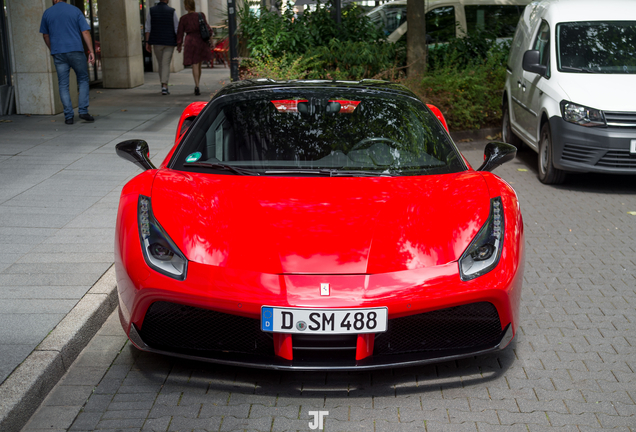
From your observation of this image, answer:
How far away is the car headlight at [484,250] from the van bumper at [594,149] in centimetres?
454

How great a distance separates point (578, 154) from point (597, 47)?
164cm

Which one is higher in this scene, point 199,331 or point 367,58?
point 367,58

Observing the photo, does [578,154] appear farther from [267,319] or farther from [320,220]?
[267,319]

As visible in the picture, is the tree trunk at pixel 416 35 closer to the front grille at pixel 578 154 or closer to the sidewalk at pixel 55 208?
the sidewalk at pixel 55 208

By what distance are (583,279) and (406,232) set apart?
2156 mm

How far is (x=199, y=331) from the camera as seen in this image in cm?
333

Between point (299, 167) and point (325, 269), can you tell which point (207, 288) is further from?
point (299, 167)

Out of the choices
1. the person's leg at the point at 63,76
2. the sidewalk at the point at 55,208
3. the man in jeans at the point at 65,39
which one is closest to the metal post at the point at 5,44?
the sidewalk at the point at 55,208

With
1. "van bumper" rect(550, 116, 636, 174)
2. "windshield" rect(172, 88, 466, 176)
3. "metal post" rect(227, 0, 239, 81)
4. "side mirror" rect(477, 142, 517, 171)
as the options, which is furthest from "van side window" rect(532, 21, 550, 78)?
"windshield" rect(172, 88, 466, 176)

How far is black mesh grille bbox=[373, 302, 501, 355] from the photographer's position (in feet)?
10.7

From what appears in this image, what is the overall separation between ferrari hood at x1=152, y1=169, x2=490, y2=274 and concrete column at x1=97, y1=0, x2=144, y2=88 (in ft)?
46.0

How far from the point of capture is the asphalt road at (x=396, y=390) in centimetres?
314

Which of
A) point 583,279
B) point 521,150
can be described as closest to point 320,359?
point 583,279

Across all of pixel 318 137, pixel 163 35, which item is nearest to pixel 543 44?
pixel 318 137
